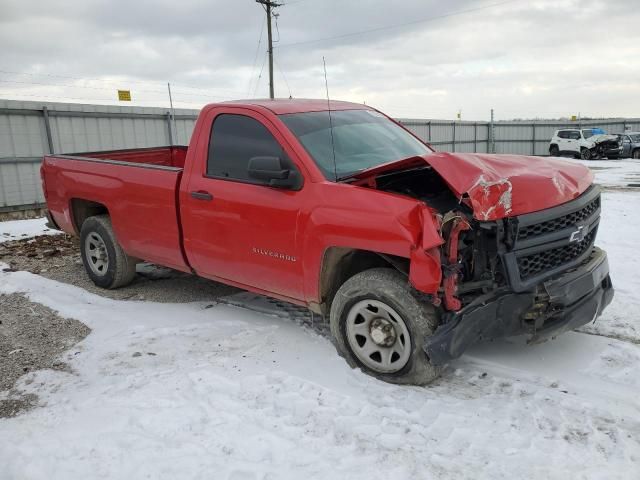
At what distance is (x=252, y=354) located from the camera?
411 cm

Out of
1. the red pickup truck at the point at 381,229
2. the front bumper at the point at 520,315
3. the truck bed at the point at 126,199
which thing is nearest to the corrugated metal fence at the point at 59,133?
the truck bed at the point at 126,199

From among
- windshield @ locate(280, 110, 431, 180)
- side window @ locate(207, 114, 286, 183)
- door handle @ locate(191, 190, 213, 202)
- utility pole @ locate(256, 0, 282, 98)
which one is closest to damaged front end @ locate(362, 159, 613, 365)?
windshield @ locate(280, 110, 431, 180)

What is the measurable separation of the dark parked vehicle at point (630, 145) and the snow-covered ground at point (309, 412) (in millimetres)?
26974

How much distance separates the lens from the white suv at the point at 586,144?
27.5 m

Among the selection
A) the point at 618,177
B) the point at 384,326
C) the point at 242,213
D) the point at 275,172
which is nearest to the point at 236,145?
the point at 242,213

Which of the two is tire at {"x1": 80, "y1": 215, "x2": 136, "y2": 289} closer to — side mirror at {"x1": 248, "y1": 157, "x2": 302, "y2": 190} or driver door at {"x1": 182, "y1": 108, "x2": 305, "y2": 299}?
Result: driver door at {"x1": 182, "y1": 108, "x2": 305, "y2": 299}

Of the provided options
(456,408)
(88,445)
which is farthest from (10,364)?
(456,408)

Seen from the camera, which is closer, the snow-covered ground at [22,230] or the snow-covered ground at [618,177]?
the snow-covered ground at [22,230]

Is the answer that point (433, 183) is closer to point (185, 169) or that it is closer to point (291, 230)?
point (291, 230)

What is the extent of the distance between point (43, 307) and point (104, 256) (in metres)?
0.87

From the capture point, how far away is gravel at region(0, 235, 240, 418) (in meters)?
4.03

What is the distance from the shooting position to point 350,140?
4.33 meters

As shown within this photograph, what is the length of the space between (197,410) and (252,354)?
33.3 inches

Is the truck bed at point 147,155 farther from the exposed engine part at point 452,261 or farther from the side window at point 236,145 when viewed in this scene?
the exposed engine part at point 452,261
